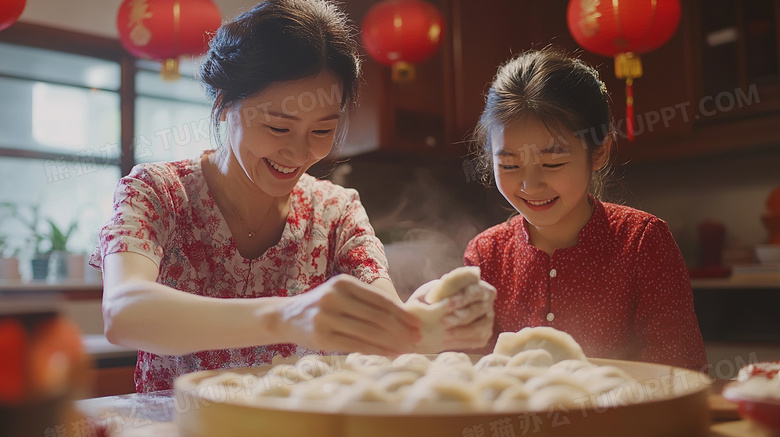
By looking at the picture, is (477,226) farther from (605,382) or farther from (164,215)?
(605,382)

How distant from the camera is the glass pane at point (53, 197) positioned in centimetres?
359

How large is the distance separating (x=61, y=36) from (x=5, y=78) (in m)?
0.38

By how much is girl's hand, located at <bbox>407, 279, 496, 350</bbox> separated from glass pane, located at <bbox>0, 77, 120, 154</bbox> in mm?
3455

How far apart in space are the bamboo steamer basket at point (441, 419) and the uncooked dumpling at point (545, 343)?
241 millimetres

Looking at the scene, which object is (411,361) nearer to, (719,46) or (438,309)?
(438,309)

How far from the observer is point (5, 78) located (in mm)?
3586

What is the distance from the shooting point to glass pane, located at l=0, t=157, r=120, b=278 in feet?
11.8

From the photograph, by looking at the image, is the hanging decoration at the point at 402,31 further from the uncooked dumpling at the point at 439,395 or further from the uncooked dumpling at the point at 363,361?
the uncooked dumpling at the point at 439,395

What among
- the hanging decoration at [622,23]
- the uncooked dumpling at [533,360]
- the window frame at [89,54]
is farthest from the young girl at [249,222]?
the window frame at [89,54]

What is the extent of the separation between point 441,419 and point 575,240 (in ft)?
3.65

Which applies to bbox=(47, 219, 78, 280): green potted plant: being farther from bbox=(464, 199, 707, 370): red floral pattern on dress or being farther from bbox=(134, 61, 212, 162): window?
bbox=(464, 199, 707, 370): red floral pattern on dress

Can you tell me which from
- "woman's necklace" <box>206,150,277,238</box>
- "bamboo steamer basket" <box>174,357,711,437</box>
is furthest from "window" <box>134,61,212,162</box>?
"bamboo steamer basket" <box>174,357,711,437</box>

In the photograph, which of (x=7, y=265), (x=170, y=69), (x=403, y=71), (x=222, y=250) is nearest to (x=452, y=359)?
(x=222, y=250)

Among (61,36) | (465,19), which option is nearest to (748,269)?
(465,19)
